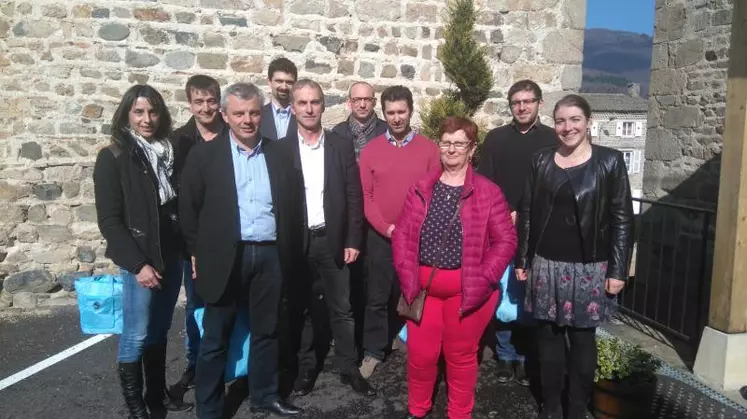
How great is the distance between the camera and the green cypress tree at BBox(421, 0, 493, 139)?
5.05m

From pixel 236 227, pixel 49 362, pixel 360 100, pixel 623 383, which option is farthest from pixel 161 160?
pixel 623 383

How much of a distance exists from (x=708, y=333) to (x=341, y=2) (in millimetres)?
4047

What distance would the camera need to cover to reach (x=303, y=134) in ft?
10.5

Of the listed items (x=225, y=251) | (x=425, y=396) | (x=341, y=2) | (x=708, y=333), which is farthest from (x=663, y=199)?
(x=225, y=251)

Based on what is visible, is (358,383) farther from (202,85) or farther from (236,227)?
(202,85)

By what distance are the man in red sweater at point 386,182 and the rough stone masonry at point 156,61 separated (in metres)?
1.88

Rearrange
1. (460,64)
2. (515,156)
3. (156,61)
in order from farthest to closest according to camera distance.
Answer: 1. (460,64)
2. (156,61)
3. (515,156)

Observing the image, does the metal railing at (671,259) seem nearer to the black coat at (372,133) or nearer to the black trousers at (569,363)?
the black trousers at (569,363)

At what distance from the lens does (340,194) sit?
3.21m

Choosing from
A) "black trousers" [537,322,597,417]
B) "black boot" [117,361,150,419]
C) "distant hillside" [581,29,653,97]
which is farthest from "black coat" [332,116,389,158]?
"distant hillside" [581,29,653,97]

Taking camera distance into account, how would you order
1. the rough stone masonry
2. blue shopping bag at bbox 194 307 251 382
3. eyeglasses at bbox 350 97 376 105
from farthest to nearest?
the rough stone masonry
eyeglasses at bbox 350 97 376 105
blue shopping bag at bbox 194 307 251 382

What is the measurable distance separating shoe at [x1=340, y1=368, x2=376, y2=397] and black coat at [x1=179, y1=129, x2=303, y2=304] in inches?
42.2

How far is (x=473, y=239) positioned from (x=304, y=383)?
1513 millimetres

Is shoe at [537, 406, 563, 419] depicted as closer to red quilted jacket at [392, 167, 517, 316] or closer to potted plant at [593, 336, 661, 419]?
potted plant at [593, 336, 661, 419]
